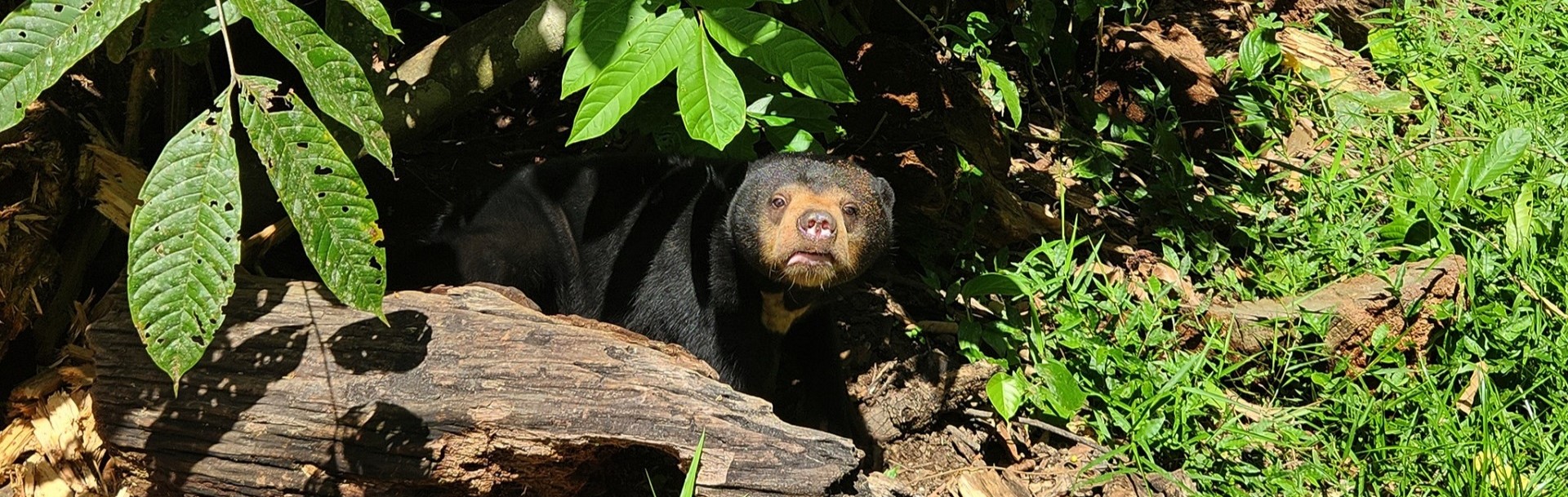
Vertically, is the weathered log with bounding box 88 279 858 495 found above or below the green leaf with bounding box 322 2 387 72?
below

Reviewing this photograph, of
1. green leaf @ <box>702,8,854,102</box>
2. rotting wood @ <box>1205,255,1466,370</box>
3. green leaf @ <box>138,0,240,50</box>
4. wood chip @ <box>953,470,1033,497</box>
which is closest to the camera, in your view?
green leaf @ <box>702,8,854,102</box>

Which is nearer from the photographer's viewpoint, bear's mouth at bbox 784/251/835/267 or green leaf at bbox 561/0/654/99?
green leaf at bbox 561/0/654/99

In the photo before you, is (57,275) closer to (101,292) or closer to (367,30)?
(101,292)

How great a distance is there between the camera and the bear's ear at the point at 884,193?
17.5 ft

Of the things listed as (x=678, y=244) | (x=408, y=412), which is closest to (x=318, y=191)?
(x=408, y=412)

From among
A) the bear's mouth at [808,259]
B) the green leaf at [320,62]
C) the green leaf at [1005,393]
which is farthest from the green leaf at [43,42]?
the green leaf at [1005,393]

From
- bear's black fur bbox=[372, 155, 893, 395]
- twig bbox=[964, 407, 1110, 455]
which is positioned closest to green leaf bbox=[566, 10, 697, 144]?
bear's black fur bbox=[372, 155, 893, 395]

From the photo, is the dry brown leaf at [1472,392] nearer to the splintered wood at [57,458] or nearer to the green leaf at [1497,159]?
the green leaf at [1497,159]

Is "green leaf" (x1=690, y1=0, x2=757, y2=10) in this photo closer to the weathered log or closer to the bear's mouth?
the weathered log

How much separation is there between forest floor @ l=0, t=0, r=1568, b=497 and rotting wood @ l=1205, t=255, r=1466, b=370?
0.04ft

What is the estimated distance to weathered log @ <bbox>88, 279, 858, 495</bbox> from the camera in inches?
Answer: 149

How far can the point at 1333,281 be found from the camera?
6043 millimetres

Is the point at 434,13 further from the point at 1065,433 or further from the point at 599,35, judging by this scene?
the point at 1065,433

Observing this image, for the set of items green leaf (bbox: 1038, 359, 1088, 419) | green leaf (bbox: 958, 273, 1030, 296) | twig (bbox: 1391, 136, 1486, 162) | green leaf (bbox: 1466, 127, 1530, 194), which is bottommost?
twig (bbox: 1391, 136, 1486, 162)
